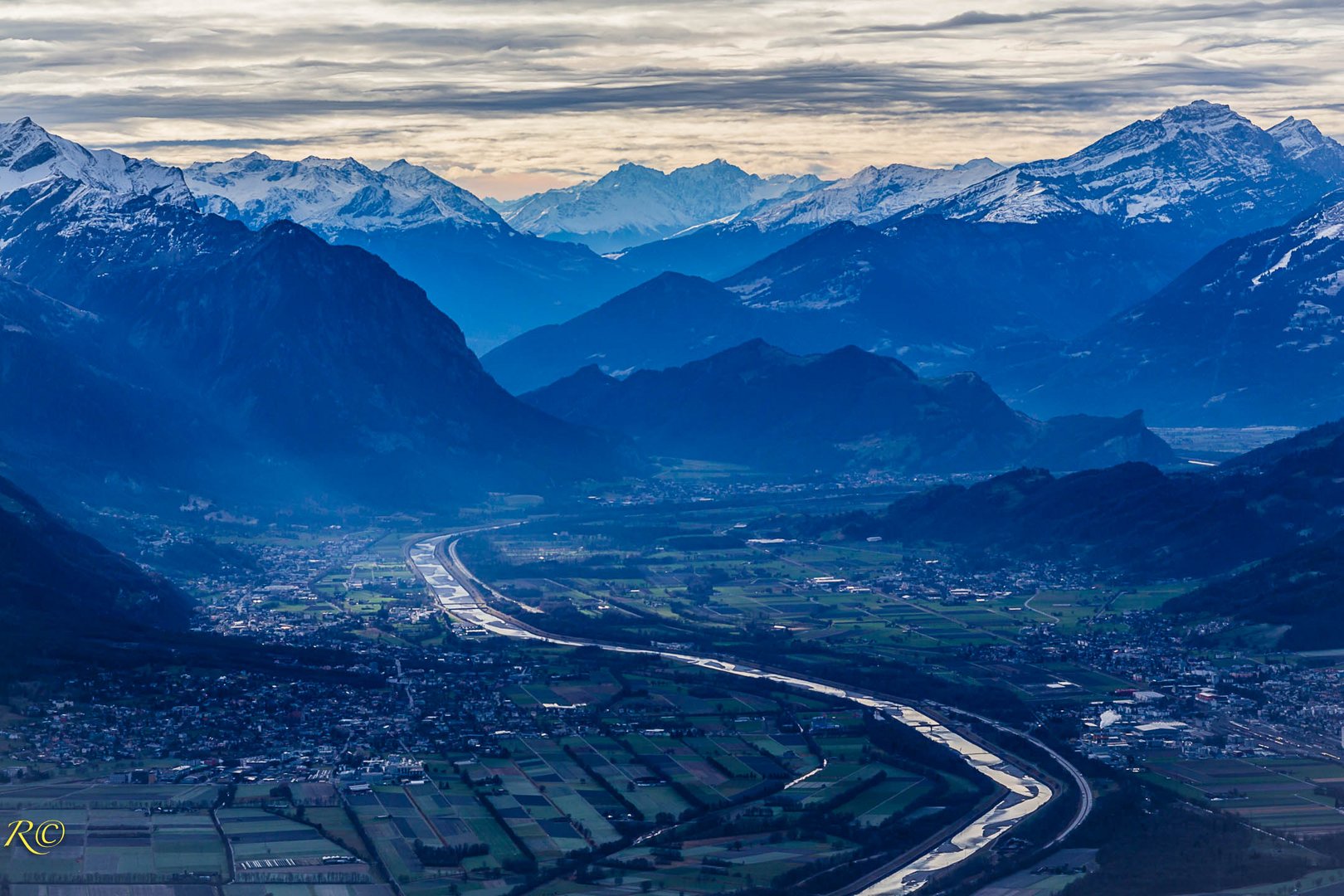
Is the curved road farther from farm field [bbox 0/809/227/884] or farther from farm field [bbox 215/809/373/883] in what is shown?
farm field [bbox 0/809/227/884]

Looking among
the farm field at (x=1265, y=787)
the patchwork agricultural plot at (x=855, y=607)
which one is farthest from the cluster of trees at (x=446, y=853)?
the patchwork agricultural plot at (x=855, y=607)

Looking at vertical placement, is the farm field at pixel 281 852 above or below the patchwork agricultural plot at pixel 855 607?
above

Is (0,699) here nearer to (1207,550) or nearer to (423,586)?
(423,586)

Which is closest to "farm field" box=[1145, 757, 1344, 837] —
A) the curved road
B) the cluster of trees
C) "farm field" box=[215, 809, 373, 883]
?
the curved road

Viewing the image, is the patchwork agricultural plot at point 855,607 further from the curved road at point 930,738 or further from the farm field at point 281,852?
the farm field at point 281,852

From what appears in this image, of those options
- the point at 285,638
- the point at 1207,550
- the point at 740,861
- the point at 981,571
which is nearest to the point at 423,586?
the point at 285,638

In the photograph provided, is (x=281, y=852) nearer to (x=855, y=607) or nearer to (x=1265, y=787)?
(x=1265, y=787)

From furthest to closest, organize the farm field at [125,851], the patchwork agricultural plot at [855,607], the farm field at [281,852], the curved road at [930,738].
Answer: the patchwork agricultural plot at [855,607], the curved road at [930,738], the farm field at [281,852], the farm field at [125,851]

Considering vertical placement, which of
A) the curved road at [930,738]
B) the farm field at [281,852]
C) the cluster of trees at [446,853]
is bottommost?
the curved road at [930,738]
